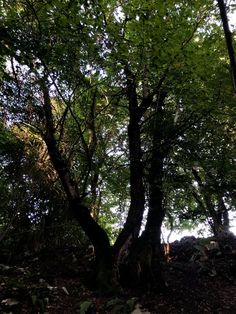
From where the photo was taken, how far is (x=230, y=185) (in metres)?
9.46

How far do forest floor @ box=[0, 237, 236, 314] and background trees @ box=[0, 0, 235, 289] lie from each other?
696 millimetres

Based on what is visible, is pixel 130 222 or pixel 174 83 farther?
pixel 130 222

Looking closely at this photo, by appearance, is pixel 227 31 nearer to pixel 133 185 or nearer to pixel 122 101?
pixel 133 185

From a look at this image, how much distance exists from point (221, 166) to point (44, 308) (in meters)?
5.79

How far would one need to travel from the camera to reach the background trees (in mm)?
6852

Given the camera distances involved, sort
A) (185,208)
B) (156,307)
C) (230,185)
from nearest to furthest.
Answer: (156,307)
(230,185)
(185,208)

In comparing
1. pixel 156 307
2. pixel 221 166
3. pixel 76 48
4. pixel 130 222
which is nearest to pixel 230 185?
pixel 221 166

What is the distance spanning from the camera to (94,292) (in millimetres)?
7832

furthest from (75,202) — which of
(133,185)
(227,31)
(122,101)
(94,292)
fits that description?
(227,31)

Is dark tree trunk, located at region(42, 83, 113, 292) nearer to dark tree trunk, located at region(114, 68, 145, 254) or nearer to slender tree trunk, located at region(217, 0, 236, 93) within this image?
dark tree trunk, located at region(114, 68, 145, 254)

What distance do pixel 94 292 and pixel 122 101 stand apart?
5.61m

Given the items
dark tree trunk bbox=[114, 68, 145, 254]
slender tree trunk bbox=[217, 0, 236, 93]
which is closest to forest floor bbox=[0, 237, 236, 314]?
dark tree trunk bbox=[114, 68, 145, 254]

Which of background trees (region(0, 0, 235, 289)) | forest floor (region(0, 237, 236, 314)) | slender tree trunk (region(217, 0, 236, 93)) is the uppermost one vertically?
background trees (region(0, 0, 235, 289))

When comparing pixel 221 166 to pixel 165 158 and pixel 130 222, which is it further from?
pixel 130 222
